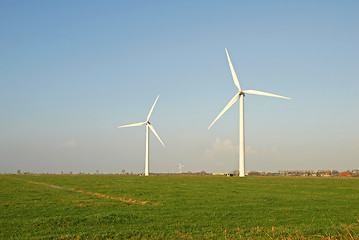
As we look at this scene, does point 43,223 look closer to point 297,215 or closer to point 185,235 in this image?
point 185,235

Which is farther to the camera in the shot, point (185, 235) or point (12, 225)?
point (12, 225)

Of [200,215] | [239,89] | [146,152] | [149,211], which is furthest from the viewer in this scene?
[146,152]

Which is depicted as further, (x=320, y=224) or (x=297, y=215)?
(x=297, y=215)

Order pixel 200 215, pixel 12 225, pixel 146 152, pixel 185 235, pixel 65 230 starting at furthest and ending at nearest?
pixel 146 152 < pixel 200 215 < pixel 12 225 < pixel 65 230 < pixel 185 235

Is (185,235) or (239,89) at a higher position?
(239,89)

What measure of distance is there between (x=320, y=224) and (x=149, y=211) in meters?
13.4

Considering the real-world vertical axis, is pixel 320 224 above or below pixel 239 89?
below

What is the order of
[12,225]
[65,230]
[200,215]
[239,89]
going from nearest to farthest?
[65,230] < [12,225] < [200,215] < [239,89]

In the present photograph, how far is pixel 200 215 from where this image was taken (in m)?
25.9

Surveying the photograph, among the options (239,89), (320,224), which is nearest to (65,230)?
(320,224)

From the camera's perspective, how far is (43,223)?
22297mm

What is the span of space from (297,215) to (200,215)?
7.76 metres

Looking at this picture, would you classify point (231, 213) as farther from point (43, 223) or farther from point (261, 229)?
point (43, 223)

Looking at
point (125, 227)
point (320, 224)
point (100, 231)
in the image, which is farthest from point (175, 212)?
point (320, 224)
